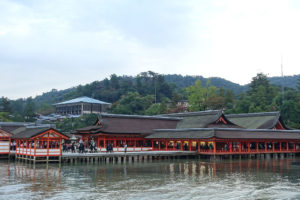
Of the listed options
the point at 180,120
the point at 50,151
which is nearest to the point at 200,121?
the point at 180,120

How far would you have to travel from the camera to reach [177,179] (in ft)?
89.9

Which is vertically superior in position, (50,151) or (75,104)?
(75,104)

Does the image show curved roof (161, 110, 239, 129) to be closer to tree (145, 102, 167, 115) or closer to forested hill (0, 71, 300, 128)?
forested hill (0, 71, 300, 128)

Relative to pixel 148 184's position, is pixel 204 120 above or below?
above

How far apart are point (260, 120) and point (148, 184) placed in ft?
131

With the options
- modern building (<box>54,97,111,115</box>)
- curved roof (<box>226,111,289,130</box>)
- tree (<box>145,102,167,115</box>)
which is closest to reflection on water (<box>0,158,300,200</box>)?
curved roof (<box>226,111,289,130</box>)

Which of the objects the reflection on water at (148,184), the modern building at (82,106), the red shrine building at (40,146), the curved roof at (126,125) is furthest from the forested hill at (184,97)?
the red shrine building at (40,146)

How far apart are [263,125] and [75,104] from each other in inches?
3238

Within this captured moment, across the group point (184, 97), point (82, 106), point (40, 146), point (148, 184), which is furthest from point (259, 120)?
point (184, 97)

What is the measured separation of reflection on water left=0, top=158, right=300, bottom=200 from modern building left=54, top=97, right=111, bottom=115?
91740 millimetres

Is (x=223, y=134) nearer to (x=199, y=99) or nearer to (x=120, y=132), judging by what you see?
(x=120, y=132)

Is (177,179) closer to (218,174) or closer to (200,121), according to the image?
(218,174)

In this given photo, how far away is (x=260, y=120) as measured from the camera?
60.0 metres

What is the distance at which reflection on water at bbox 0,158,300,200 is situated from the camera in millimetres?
20906
